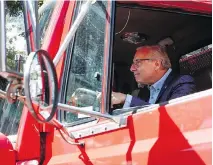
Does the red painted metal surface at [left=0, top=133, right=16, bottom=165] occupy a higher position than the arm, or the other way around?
the arm

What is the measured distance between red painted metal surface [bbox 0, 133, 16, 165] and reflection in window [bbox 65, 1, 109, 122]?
14.4 inches

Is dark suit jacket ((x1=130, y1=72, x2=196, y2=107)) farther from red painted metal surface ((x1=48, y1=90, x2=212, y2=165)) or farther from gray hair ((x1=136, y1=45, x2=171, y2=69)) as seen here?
red painted metal surface ((x1=48, y1=90, x2=212, y2=165))

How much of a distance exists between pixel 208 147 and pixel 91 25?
1077 millimetres

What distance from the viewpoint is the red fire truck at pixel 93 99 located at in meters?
1.86

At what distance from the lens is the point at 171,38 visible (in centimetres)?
373

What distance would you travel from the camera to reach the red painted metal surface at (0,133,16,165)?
2.55 m

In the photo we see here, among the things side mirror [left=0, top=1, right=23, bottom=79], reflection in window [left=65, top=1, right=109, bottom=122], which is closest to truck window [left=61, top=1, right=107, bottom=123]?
reflection in window [left=65, top=1, right=109, bottom=122]

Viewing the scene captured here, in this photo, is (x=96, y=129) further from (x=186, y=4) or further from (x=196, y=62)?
(x=196, y=62)

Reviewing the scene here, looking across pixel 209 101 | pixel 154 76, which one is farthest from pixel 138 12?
pixel 209 101

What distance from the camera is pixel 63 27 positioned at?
277 centimetres

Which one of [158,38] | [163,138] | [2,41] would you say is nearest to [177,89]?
[163,138]

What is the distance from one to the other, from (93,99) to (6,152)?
24.1 inches

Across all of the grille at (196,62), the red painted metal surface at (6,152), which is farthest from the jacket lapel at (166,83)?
the red painted metal surface at (6,152)

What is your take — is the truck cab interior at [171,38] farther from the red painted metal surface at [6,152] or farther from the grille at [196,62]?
the red painted metal surface at [6,152]
